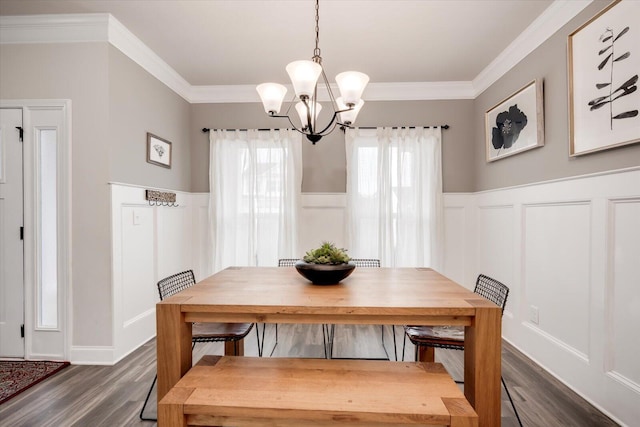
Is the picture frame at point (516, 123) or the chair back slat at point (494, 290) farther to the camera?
the picture frame at point (516, 123)

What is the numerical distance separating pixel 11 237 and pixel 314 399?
2820 millimetres

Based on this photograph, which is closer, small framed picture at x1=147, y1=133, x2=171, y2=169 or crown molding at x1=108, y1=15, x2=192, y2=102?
crown molding at x1=108, y1=15, x2=192, y2=102

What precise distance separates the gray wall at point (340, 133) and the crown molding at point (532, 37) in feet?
1.62

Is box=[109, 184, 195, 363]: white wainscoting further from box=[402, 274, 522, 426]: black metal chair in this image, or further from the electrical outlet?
the electrical outlet

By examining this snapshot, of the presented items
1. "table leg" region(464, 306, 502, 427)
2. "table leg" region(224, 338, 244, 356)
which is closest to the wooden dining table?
"table leg" region(464, 306, 502, 427)

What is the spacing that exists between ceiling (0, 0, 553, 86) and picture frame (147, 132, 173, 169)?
0.81 m

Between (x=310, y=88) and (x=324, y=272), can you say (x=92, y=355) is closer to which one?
(x=324, y=272)

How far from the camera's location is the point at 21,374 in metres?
2.35

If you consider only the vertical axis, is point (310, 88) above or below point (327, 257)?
above

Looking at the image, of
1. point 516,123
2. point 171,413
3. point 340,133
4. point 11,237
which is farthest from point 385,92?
point 11,237

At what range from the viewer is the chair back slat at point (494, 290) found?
179 centimetres

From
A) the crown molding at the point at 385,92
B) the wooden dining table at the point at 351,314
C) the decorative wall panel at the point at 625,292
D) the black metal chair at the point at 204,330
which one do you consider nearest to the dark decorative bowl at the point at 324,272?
the wooden dining table at the point at 351,314

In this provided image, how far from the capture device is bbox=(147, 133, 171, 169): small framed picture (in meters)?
3.07

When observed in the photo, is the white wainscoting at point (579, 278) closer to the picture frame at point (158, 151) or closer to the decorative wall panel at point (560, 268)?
the decorative wall panel at point (560, 268)
